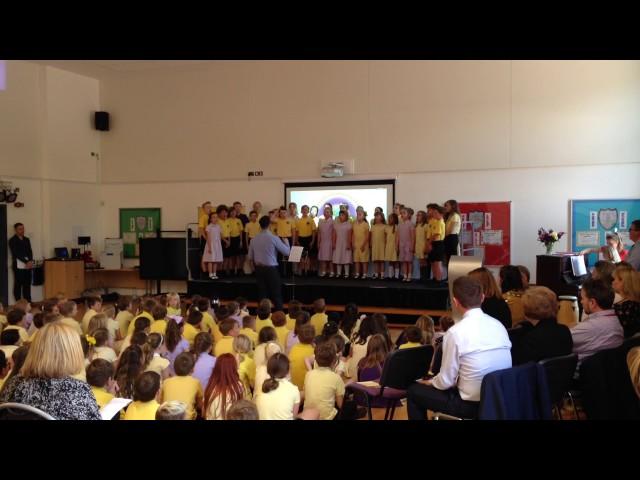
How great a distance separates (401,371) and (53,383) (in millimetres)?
1938

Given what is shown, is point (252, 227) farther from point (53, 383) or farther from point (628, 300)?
point (53, 383)

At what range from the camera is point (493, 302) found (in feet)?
13.0

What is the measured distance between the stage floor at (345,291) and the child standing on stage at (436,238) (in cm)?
35

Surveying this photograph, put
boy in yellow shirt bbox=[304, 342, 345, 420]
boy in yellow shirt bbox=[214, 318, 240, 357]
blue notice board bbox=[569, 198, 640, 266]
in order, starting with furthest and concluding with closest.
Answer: blue notice board bbox=[569, 198, 640, 266] < boy in yellow shirt bbox=[214, 318, 240, 357] < boy in yellow shirt bbox=[304, 342, 345, 420]

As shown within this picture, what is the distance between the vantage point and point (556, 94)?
961 cm

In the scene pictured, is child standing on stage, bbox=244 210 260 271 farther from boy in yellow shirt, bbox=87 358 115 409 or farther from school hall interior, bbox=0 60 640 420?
boy in yellow shirt, bbox=87 358 115 409

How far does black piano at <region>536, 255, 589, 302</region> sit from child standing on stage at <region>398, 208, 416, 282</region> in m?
2.36

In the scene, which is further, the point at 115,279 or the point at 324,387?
the point at 115,279

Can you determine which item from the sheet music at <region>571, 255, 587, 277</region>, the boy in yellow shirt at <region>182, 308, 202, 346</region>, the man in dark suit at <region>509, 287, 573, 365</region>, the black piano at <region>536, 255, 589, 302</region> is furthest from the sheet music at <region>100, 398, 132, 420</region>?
the sheet music at <region>571, 255, 587, 277</region>

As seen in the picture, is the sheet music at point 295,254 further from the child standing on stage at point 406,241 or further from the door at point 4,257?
the door at point 4,257

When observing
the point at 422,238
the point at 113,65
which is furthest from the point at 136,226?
the point at 422,238

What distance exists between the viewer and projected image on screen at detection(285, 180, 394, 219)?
1081 cm
